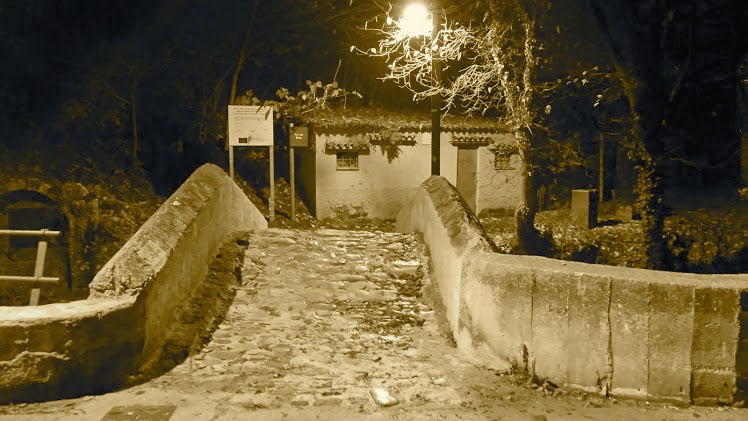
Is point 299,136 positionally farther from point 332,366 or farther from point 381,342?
point 332,366

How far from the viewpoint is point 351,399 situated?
5078 millimetres

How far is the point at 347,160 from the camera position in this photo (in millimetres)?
18984

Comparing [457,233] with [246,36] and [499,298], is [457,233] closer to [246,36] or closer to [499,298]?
[499,298]

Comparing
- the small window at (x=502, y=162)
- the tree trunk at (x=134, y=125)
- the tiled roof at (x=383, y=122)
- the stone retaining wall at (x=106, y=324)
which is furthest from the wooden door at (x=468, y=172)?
the stone retaining wall at (x=106, y=324)

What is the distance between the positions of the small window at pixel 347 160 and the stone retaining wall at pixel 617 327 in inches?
530

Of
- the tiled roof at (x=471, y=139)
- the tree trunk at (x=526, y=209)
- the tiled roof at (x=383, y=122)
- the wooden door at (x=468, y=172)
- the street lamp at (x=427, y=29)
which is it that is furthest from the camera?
the wooden door at (x=468, y=172)

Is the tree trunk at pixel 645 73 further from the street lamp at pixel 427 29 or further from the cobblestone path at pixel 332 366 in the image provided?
the cobblestone path at pixel 332 366

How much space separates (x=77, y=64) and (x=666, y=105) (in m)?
14.7

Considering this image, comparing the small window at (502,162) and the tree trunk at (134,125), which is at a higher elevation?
the tree trunk at (134,125)

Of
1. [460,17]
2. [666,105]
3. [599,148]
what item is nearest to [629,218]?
[599,148]

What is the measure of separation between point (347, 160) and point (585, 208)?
282 inches

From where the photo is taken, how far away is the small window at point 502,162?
20797 millimetres

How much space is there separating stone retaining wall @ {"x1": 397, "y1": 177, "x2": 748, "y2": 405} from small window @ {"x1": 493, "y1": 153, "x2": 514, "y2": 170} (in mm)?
15550

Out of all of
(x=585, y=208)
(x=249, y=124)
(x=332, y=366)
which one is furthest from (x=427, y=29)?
(x=585, y=208)
